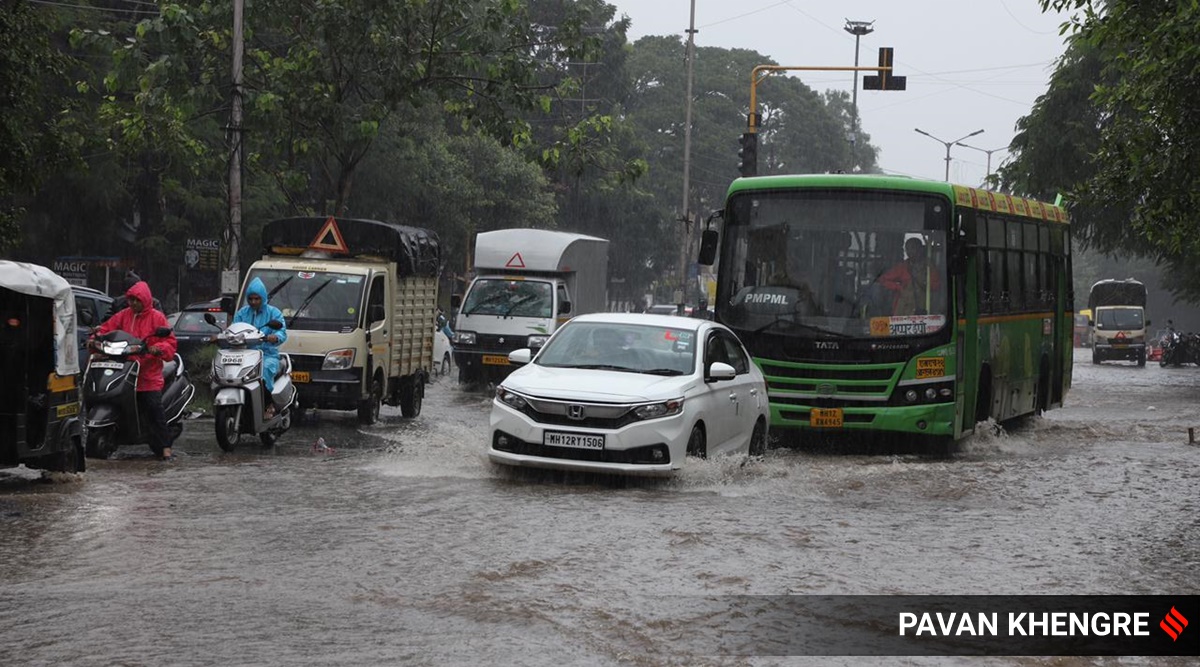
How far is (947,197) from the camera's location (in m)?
17.1

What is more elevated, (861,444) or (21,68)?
(21,68)

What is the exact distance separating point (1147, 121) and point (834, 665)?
833 centimetres

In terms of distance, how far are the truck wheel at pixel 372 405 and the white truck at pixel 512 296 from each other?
6.97 metres

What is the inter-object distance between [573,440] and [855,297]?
5312 millimetres

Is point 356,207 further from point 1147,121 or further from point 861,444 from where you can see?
point 1147,121

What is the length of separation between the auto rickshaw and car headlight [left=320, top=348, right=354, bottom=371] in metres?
6.51

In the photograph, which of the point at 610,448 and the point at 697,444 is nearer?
the point at 610,448

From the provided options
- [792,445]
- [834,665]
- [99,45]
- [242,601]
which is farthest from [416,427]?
→ [834,665]

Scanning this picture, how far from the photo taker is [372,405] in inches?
786

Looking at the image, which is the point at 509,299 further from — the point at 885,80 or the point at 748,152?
the point at 885,80

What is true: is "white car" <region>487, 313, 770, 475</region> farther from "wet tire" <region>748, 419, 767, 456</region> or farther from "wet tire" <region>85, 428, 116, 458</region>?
"wet tire" <region>85, 428, 116, 458</region>

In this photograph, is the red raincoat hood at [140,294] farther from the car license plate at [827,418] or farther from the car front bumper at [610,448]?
the car license plate at [827,418]

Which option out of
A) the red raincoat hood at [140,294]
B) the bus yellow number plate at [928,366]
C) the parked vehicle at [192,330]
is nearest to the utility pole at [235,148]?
the parked vehicle at [192,330]

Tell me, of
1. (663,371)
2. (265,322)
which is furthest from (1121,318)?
(663,371)
